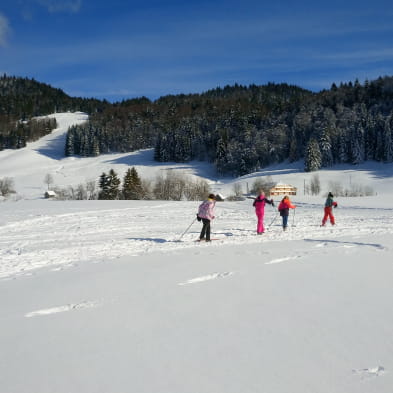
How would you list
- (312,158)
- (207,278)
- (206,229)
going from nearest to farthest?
(207,278), (206,229), (312,158)

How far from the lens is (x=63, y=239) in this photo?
1392 cm

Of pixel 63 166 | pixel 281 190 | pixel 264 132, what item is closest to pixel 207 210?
pixel 281 190

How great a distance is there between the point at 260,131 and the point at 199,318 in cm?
9746

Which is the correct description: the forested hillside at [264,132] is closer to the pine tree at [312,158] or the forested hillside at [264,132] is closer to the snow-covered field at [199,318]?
the pine tree at [312,158]

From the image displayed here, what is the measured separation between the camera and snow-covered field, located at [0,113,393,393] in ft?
11.4

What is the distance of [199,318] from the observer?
500 cm

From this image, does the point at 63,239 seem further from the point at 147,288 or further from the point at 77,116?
the point at 77,116

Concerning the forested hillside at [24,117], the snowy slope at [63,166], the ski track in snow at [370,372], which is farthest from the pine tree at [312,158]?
the forested hillside at [24,117]

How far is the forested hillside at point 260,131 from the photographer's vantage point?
77438mm

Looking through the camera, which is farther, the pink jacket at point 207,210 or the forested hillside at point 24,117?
the forested hillside at point 24,117

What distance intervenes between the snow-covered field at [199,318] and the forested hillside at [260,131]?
2759 inches

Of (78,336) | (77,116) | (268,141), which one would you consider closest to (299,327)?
(78,336)

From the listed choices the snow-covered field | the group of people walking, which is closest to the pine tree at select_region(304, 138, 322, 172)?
the group of people walking

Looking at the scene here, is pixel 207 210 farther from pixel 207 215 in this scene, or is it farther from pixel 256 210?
pixel 256 210
